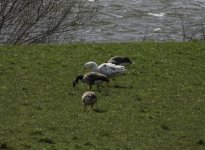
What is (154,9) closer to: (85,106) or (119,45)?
(119,45)

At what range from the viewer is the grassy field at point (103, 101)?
1117 centimetres

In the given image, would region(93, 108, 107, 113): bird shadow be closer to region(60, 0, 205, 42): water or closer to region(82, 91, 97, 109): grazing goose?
region(82, 91, 97, 109): grazing goose

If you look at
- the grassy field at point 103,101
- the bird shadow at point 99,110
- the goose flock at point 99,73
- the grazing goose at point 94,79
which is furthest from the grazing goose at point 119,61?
the bird shadow at point 99,110

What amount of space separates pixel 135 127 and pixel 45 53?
252 inches

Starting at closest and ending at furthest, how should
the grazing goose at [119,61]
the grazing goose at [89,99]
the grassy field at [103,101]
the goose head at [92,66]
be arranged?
1. the grassy field at [103,101]
2. the grazing goose at [89,99]
3. the goose head at [92,66]
4. the grazing goose at [119,61]

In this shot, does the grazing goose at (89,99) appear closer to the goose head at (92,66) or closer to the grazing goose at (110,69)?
the grazing goose at (110,69)

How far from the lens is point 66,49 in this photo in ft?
60.6

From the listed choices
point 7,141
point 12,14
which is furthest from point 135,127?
point 12,14

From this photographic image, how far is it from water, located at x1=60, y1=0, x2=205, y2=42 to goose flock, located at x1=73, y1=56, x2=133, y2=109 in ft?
28.5

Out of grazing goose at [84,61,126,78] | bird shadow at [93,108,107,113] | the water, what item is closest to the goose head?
grazing goose at [84,61,126,78]

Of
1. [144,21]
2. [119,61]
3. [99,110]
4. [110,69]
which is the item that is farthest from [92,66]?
[144,21]

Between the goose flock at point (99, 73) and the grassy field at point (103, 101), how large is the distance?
0.23 metres

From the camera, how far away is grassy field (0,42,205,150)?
11.2 m

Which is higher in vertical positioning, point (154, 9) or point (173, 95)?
point (173, 95)
